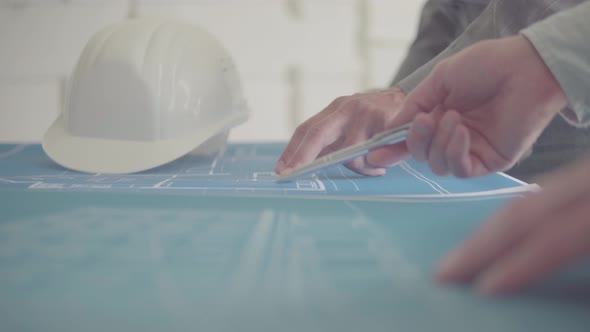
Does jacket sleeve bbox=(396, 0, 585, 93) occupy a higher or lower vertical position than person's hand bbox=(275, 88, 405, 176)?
higher

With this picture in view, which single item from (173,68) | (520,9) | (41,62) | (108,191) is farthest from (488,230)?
(41,62)

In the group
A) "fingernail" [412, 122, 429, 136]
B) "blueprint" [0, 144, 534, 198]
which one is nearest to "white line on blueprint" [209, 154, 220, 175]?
"blueprint" [0, 144, 534, 198]

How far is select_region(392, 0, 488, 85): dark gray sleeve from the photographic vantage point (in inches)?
43.3

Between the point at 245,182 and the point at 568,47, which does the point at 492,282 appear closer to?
the point at 568,47

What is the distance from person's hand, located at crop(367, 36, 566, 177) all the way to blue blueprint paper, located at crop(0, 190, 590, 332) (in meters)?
0.09

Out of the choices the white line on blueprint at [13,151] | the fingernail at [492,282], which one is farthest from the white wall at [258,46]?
the fingernail at [492,282]

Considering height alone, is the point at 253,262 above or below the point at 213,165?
above

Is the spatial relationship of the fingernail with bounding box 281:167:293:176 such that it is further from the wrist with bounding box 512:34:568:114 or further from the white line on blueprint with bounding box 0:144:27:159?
the white line on blueprint with bounding box 0:144:27:159

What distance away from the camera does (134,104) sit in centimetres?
85

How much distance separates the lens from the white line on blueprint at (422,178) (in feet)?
1.94

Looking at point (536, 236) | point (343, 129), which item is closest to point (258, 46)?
point (343, 129)

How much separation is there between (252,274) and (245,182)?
1.22 feet

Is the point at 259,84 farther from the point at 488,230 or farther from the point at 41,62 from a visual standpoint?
the point at 488,230

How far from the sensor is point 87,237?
0.38 meters
